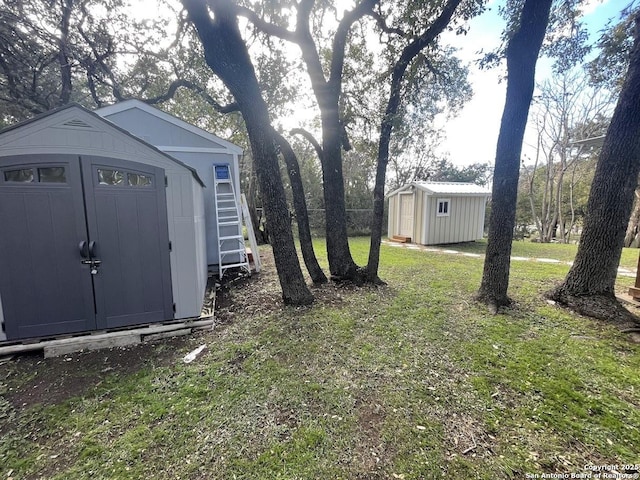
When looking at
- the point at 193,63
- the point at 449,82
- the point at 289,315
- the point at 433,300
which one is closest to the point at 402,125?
the point at 449,82

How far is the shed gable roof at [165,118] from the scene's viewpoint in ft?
18.8

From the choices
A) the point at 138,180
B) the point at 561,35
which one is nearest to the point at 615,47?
the point at 561,35

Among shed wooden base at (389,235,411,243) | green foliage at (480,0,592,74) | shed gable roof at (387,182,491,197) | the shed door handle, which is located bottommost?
shed wooden base at (389,235,411,243)

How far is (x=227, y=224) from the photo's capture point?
6.50 m

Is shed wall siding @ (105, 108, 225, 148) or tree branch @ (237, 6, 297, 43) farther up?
tree branch @ (237, 6, 297, 43)

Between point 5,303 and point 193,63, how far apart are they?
6.37 meters

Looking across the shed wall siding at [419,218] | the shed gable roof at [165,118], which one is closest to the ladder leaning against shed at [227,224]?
the shed gable roof at [165,118]

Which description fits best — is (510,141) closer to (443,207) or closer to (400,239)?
(443,207)

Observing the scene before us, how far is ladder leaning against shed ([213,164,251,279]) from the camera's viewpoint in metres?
6.44

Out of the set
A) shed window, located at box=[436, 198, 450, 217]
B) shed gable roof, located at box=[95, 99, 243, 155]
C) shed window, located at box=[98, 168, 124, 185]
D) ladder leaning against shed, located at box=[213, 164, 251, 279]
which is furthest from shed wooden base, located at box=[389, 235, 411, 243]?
shed window, located at box=[98, 168, 124, 185]

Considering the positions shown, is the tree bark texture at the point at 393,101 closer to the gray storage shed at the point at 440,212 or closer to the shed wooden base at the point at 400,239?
the gray storage shed at the point at 440,212

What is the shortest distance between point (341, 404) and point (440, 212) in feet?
35.1

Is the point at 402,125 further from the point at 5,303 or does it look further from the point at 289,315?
the point at 5,303

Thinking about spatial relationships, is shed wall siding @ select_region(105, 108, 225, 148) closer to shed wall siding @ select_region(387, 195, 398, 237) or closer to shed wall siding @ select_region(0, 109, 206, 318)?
shed wall siding @ select_region(0, 109, 206, 318)
